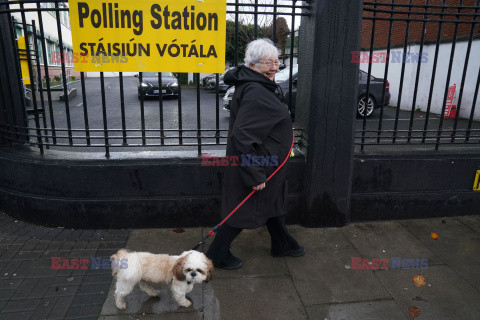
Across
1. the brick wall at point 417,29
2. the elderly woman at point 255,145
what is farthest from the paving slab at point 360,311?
the brick wall at point 417,29

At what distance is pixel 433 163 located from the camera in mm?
4219

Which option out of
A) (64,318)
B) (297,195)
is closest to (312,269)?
(297,195)

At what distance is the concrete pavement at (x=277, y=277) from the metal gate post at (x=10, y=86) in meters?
1.17

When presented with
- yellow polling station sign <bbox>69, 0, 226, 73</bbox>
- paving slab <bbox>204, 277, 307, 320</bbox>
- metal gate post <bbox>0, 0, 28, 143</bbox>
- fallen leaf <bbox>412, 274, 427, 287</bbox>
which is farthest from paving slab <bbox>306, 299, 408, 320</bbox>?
metal gate post <bbox>0, 0, 28, 143</bbox>

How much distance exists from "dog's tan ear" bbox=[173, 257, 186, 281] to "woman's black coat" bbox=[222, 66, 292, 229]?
27.2 inches

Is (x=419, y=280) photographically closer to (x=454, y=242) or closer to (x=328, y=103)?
(x=454, y=242)

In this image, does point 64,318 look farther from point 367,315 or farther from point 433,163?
point 433,163

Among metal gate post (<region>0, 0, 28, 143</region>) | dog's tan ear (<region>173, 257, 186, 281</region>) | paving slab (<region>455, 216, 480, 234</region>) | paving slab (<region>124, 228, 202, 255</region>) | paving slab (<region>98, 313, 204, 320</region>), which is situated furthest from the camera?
paving slab (<region>455, 216, 480, 234</region>)

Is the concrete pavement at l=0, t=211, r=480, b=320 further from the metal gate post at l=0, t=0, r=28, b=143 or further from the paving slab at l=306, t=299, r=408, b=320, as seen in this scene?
the metal gate post at l=0, t=0, r=28, b=143

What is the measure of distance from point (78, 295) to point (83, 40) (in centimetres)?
252

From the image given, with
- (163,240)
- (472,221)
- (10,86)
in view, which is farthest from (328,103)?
(10,86)

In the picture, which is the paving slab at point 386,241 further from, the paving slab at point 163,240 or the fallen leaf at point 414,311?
the paving slab at point 163,240

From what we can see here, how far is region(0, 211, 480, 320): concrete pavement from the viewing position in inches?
106

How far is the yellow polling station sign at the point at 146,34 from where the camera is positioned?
3.51m
